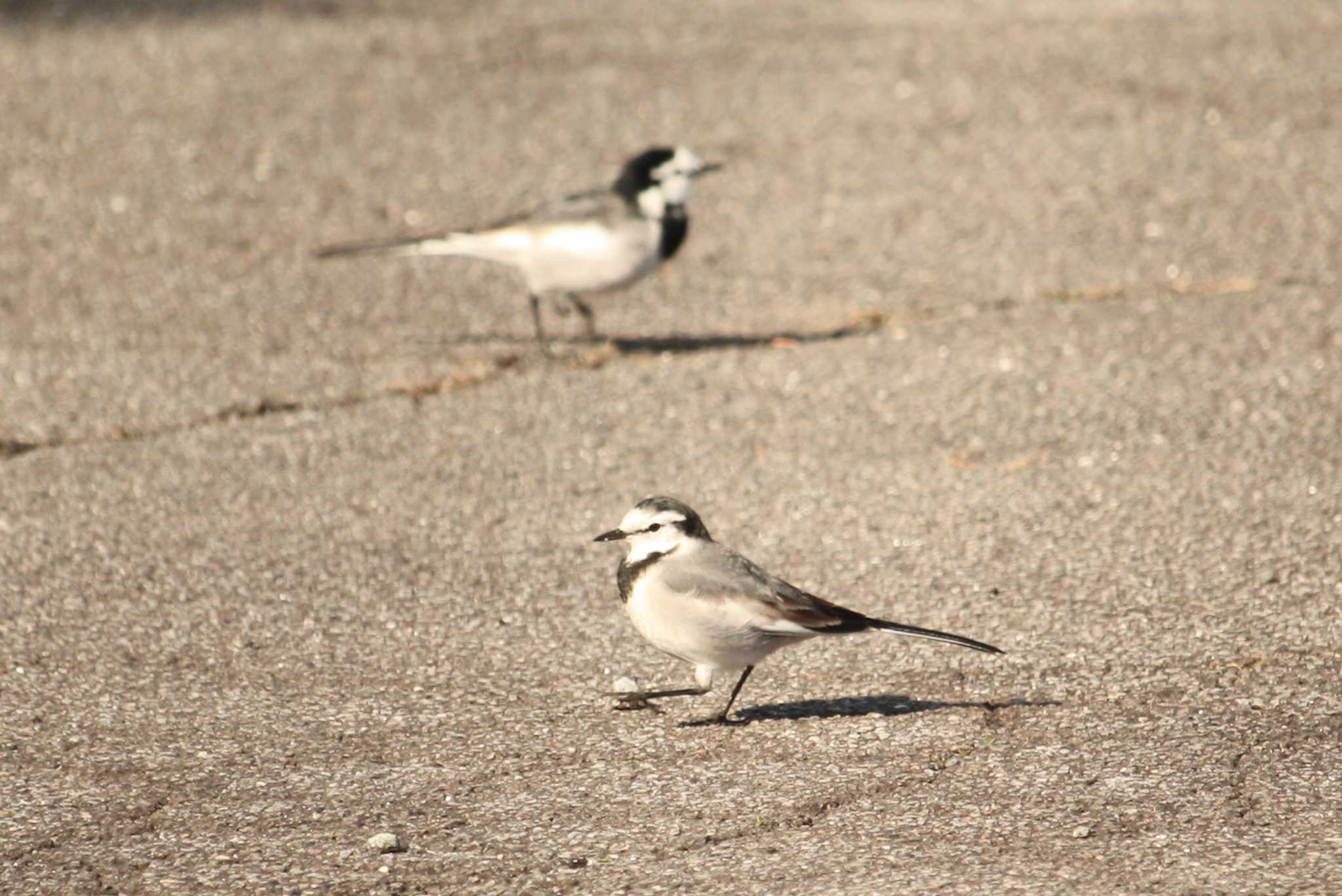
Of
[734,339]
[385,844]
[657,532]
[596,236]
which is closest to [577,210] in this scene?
[596,236]

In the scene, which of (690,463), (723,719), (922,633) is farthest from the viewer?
(690,463)

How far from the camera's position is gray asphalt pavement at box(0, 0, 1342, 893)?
434cm

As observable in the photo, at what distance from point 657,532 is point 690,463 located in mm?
1750

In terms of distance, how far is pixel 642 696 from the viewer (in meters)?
4.97

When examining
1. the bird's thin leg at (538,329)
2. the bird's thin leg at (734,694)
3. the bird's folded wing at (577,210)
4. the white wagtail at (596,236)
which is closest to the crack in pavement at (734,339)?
the bird's thin leg at (538,329)

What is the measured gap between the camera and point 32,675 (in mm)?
5137

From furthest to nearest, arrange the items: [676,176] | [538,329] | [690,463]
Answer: [676,176] < [538,329] < [690,463]

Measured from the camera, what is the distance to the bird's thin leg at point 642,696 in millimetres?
4984

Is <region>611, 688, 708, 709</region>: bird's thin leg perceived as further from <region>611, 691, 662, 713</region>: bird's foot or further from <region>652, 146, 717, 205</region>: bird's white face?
<region>652, 146, 717, 205</region>: bird's white face

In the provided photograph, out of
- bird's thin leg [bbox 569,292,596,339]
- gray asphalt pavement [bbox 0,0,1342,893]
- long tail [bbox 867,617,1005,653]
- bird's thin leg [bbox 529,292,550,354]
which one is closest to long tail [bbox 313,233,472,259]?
gray asphalt pavement [bbox 0,0,1342,893]

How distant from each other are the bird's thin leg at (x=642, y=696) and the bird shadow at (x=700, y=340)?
319 cm

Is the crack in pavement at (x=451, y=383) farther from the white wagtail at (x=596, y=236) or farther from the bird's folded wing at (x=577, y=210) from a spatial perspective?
the bird's folded wing at (x=577, y=210)

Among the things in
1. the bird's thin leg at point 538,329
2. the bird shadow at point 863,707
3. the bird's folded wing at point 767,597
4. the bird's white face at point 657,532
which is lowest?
the bird shadow at point 863,707

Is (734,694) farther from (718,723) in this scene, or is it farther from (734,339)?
(734,339)
